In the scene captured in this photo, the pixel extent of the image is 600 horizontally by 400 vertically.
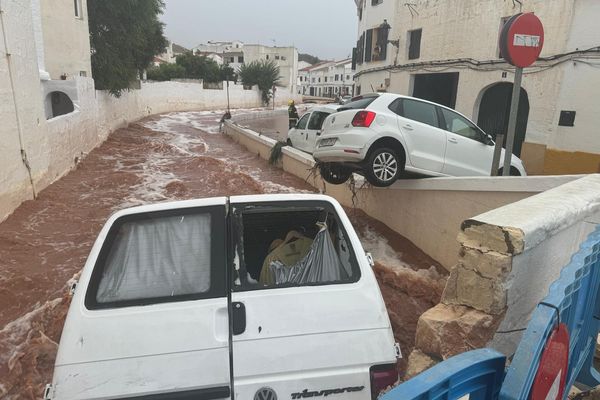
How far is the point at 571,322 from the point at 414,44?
17.4 meters

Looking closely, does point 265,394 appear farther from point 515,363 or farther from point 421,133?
point 421,133

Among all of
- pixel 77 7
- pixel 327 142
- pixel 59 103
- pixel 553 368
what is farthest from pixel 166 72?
pixel 553 368

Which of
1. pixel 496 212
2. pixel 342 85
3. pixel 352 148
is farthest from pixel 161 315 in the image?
pixel 342 85

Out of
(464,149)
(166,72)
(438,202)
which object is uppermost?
(166,72)

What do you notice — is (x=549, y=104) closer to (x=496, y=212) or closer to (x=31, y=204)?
(x=496, y=212)

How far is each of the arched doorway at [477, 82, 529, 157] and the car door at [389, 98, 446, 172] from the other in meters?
7.26

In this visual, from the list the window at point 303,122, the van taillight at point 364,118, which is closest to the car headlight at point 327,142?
the van taillight at point 364,118

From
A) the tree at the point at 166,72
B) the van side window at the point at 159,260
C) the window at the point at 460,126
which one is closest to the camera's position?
the van side window at the point at 159,260

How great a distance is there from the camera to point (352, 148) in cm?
738

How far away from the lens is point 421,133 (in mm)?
7672

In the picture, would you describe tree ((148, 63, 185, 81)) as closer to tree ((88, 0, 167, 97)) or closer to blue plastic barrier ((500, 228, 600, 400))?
tree ((88, 0, 167, 97))

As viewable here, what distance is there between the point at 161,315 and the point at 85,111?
16.2m

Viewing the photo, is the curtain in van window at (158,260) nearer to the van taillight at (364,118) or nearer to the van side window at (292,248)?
the van side window at (292,248)

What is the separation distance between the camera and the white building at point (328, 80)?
86.8 metres
